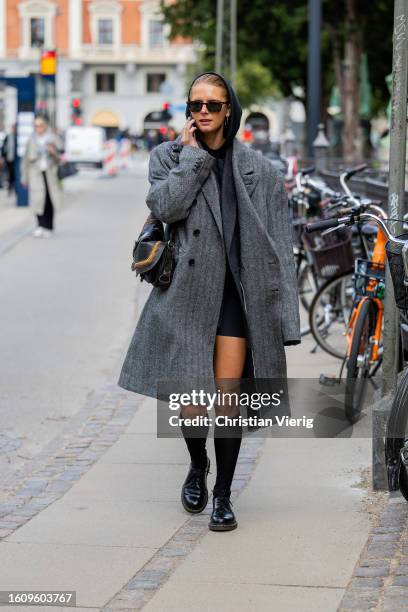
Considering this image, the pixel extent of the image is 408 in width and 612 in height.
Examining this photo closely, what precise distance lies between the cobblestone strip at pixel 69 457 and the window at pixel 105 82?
92681mm

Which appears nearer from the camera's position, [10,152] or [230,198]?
[230,198]

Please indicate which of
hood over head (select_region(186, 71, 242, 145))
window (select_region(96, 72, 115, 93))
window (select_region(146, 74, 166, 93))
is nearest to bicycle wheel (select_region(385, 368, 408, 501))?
hood over head (select_region(186, 71, 242, 145))

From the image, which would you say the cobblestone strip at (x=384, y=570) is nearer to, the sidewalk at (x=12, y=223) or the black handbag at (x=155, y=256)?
the black handbag at (x=155, y=256)

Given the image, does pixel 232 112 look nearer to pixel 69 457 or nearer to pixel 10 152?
pixel 69 457

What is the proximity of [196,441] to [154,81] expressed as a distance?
95.3 m

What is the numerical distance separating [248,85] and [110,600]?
6459cm

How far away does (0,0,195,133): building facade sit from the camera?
3789 inches

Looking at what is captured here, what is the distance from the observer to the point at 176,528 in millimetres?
5297

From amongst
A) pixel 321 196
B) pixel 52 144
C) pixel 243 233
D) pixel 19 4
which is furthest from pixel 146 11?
pixel 243 233

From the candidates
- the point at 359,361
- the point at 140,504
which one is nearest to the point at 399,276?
the point at 140,504

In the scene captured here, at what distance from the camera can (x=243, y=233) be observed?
204 inches

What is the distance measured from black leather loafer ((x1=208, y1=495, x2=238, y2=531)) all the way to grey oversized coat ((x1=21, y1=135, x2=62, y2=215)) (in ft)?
48.7

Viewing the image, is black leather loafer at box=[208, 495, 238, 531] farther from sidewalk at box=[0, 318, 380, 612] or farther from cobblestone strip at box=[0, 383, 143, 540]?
cobblestone strip at box=[0, 383, 143, 540]

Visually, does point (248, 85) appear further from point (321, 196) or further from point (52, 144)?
point (321, 196)
